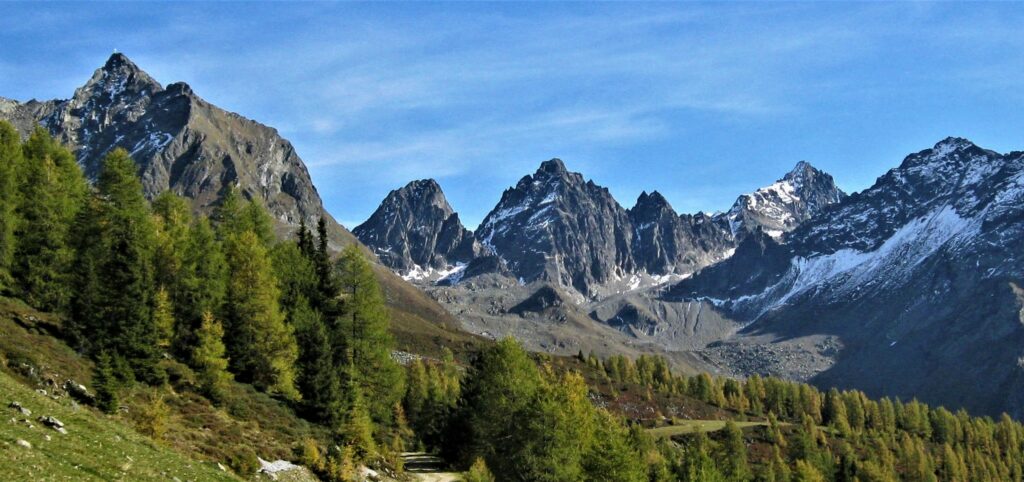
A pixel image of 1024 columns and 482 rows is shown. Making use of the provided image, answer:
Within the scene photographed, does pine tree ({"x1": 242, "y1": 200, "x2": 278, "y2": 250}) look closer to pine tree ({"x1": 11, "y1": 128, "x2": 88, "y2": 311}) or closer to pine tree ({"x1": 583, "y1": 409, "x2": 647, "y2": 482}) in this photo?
pine tree ({"x1": 11, "y1": 128, "x2": 88, "y2": 311})

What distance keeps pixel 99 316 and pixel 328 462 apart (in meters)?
16.9

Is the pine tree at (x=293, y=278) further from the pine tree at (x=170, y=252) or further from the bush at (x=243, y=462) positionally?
the bush at (x=243, y=462)

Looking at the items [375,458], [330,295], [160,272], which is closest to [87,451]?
[375,458]

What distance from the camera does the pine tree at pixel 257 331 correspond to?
60188 millimetres

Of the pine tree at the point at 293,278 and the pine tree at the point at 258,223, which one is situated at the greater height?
the pine tree at the point at 258,223

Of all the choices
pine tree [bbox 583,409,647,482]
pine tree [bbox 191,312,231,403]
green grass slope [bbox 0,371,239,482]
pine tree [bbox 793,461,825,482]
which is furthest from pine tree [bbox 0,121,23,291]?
pine tree [bbox 793,461,825,482]

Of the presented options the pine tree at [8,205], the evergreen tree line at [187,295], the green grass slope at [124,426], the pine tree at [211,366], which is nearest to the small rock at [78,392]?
the green grass slope at [124,426]

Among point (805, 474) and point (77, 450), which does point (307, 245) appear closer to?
point (77, 450)

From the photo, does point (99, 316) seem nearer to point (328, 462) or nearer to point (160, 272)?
point (160, 272)

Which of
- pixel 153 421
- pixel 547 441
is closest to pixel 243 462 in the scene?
pixel 153 421

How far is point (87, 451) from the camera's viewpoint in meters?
28.8

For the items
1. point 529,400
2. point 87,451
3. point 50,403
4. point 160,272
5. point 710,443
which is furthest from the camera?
point 710,443

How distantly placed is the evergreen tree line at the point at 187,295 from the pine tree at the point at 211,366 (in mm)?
84

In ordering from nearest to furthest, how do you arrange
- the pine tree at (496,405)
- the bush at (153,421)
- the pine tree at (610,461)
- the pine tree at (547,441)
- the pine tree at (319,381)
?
the bush at (153,421) < the pine tree at (319,381) < the pine tree at (547,441) < the pine tree at (610,461) < the pine tree at (496,405)
